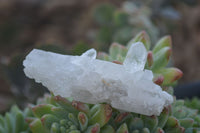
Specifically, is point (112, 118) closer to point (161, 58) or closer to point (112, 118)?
point (112, 118)

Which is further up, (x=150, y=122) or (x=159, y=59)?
(x=159, y=59)

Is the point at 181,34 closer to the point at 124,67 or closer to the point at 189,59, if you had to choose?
the point at 189,59

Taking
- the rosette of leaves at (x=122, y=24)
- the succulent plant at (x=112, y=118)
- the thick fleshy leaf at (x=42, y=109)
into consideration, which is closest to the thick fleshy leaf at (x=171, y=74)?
the succulent plant at (x=112, y=118)

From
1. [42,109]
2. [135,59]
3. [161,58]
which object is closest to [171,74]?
[161,58]

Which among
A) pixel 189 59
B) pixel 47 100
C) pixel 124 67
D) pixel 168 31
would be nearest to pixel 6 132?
pixel 47 100

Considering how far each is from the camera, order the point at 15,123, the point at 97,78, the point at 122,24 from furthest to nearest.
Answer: the point at 122,24, the point at 15,123, the point at 97,78

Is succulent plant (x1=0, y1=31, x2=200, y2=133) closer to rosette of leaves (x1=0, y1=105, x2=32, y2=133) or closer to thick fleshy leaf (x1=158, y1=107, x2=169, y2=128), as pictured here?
thick fleshy leaf (x1=158, y1=107, x2=169, y2=128)

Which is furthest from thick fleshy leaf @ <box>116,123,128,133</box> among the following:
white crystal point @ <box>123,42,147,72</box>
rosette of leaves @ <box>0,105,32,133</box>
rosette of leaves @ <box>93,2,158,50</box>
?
rosette of leaves @ <box>93,2,158,50</box>
